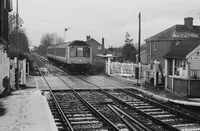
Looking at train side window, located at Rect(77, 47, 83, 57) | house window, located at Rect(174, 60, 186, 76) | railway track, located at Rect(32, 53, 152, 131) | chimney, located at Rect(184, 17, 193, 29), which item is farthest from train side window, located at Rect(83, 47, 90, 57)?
chimney, located at Rect(184, 17, 193, 29)

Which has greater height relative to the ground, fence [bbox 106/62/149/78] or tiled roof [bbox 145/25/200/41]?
tiled roof [bbox 145/25/200/41]

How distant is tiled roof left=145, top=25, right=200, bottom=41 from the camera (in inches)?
1590

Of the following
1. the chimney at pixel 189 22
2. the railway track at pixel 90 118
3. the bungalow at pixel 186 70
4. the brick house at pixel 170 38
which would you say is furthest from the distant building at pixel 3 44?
the chimney at pixel 189 22

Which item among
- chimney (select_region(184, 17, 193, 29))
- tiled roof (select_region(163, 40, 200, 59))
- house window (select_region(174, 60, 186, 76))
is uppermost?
chimney (select_region(184, 17, 193, 29))

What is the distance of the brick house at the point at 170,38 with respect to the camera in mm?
40188

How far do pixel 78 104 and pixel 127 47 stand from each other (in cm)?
4269

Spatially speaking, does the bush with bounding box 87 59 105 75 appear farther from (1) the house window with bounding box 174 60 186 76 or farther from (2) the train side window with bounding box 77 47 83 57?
(1) the house window with bounding box 174 60 186 76

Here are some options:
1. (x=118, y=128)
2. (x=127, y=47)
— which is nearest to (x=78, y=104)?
(x=118, y=128)

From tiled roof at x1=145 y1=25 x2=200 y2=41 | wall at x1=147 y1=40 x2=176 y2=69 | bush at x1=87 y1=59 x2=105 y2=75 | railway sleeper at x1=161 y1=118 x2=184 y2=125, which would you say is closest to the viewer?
railway sleeper at x1=161 y1=118 x2=184 y2=125

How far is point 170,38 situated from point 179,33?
1711 millimetres

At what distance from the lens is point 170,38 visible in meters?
40.4

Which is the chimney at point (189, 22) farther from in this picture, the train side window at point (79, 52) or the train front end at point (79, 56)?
the train side window at point (79, 52)

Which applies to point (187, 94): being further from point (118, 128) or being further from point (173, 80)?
point (118, 128)

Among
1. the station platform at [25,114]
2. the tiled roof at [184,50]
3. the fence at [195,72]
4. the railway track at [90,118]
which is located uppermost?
the tiled roof at [184,50]
